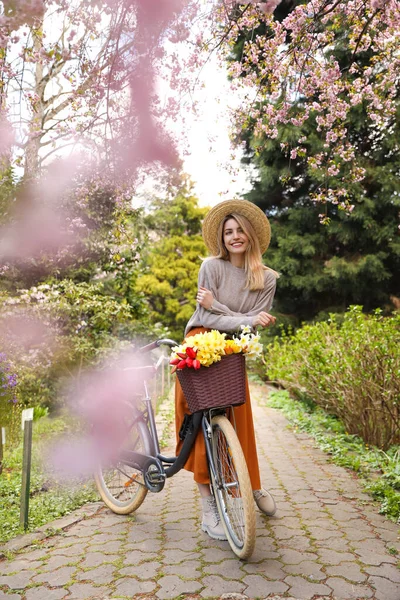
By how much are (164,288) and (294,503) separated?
19.0 meters

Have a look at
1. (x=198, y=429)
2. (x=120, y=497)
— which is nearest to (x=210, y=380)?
(x=198, y=429)

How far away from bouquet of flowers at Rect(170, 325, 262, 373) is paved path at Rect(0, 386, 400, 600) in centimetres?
98

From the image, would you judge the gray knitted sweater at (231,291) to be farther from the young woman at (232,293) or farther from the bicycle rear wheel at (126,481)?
the bicycle rear wheel at (126,481)

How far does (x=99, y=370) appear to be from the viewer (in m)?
8.74

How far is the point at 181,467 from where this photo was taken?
3.03 meters

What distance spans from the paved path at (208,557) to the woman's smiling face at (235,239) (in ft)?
5.34

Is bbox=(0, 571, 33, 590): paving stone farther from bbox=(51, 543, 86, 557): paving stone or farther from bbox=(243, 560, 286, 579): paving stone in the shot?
bbox=(243, 560, 286, 579): paving stone

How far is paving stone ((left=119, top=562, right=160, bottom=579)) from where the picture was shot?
255 centimetres

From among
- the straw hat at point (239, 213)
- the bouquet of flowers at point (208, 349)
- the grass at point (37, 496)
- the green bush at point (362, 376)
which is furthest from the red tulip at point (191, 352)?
the green bush at point (362, 376)

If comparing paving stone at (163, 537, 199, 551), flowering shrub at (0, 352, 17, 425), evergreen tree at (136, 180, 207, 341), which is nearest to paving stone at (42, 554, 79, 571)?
paving stone at (163, 537, 199, 551)

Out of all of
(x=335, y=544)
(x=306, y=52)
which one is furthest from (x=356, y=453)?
(x=306, y=52)

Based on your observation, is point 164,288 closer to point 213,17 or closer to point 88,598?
point 213,17

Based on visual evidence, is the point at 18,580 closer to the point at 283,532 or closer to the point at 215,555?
the point at 215,555

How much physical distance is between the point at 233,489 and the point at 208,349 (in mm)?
787
